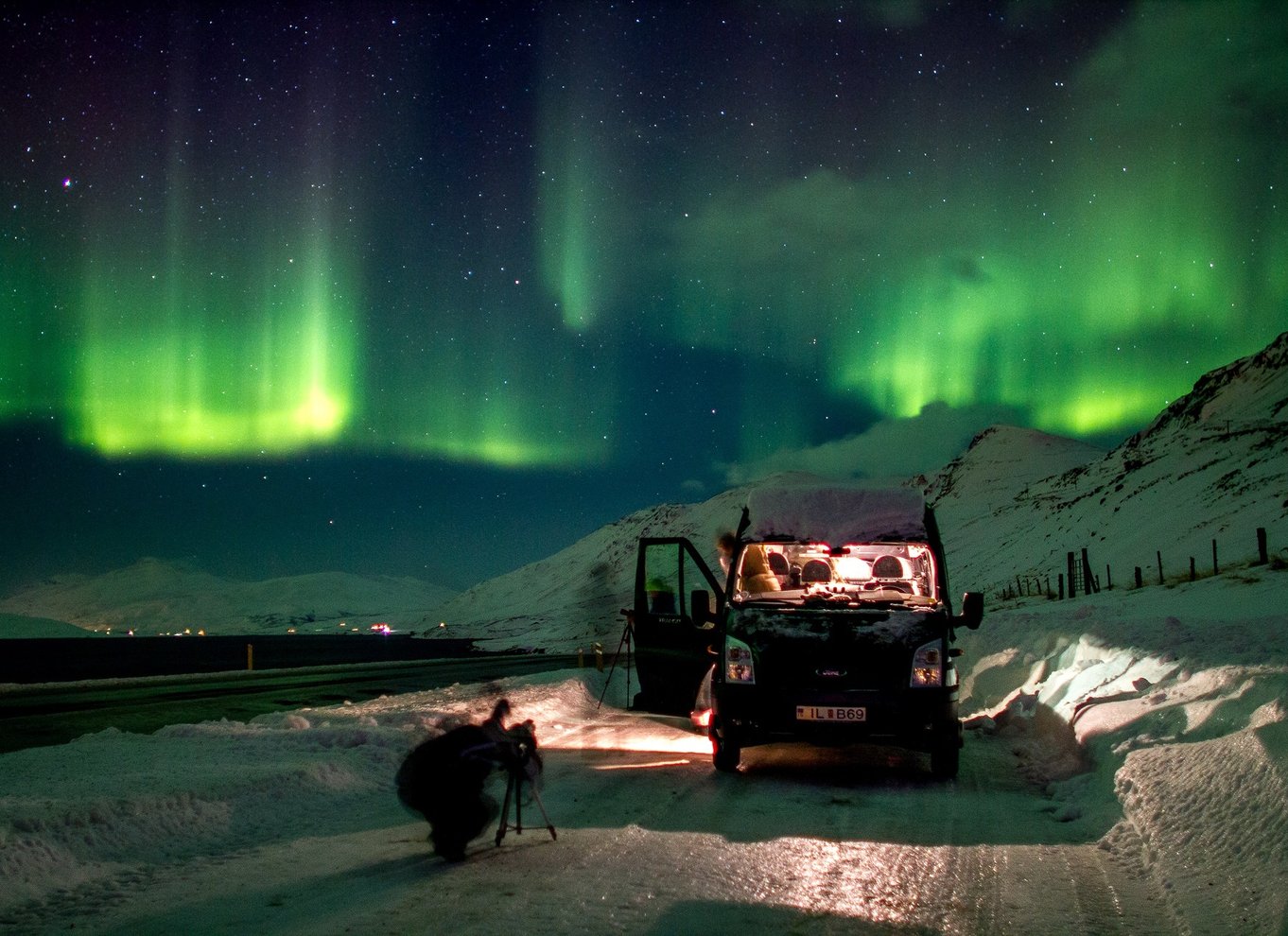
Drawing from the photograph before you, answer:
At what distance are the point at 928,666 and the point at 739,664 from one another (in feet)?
5.55

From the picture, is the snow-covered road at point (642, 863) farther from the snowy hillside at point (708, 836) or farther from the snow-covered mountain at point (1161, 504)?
the snow-covered mountain at point (1161, 504)

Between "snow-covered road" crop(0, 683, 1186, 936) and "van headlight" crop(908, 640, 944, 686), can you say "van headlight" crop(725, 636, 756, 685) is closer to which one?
"snow-covered road" crop(0, 683, 1186, 936)

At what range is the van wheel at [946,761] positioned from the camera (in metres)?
8.98

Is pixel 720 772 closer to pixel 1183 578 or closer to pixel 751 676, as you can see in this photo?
pixel 751 676

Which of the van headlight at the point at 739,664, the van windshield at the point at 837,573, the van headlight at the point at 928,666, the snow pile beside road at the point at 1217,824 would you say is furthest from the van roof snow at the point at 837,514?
the snow pile beside road at the point at 1217,824

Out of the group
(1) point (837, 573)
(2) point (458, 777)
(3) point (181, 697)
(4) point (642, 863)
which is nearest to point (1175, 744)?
(1) point (837, 573)

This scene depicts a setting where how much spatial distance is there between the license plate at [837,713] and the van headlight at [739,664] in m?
0.62

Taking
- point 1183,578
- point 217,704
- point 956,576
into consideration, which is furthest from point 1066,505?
point 217,704

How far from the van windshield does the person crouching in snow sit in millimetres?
3949

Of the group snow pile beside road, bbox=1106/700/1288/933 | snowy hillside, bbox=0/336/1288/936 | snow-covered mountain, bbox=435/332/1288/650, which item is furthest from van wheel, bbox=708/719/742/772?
snow-covered mountain, bbox=435/332/1288/650

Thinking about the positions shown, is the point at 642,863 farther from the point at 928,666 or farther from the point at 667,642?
the point at 667,642

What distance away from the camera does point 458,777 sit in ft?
20.8

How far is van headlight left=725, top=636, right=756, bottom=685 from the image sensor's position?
361 inches

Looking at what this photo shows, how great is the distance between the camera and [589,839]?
6574mm
